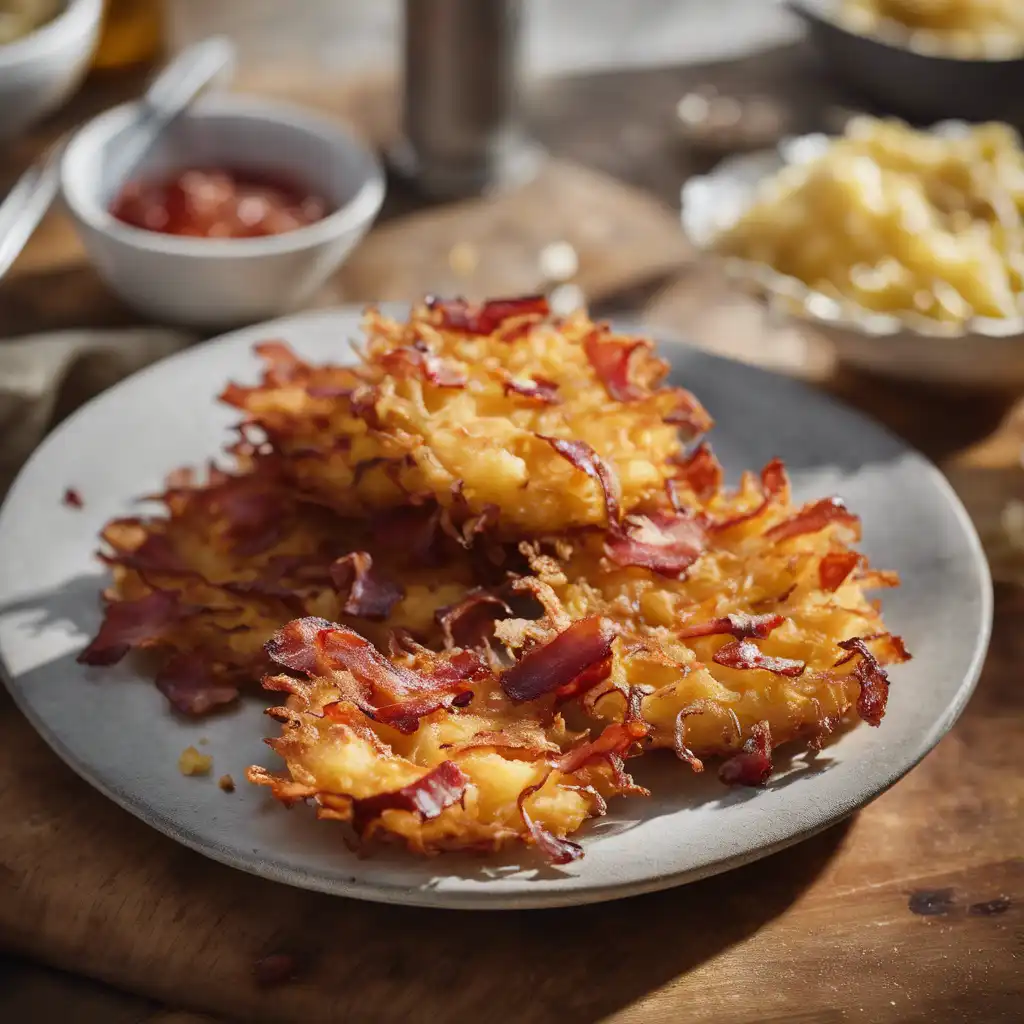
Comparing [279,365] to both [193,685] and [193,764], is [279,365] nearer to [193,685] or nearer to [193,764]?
[193,685]

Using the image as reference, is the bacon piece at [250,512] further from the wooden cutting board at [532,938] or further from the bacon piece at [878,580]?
the bacon piece at [878,580]

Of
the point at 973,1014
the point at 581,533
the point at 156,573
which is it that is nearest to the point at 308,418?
the point at 156,573

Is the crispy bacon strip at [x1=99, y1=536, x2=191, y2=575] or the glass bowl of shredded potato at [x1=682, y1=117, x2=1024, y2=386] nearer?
the crispy bacon strip at [x1=99, y1=536, x2=191, y2=575]

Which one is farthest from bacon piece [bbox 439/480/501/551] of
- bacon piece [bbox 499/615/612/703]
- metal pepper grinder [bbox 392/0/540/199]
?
metal pepper grinder [bbox 392/0/540/199]

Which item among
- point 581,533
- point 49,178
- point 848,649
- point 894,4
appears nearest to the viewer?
point 848,649

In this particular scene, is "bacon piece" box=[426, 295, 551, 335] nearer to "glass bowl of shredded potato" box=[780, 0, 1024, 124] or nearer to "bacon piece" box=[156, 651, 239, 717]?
"bacon piece" box=[156, 651, 239, 717]

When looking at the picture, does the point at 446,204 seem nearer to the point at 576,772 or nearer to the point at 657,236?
the point at 657,236
